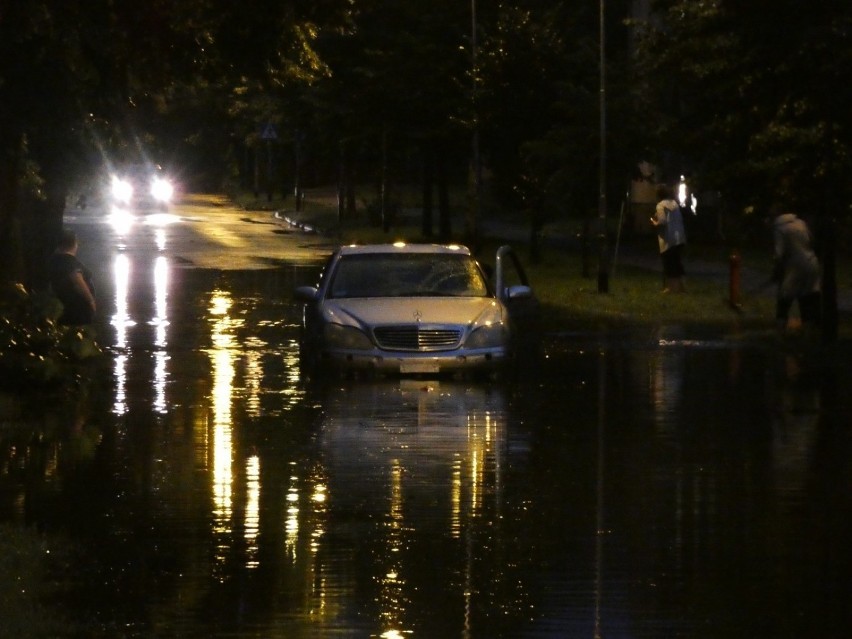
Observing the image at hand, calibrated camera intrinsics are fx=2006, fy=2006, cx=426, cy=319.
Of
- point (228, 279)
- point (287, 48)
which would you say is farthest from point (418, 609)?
point (228, 279)

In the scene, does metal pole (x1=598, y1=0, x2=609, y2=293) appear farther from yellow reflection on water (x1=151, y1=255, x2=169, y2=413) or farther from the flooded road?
the flooded road

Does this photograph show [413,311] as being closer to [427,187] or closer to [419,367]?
[419,367]

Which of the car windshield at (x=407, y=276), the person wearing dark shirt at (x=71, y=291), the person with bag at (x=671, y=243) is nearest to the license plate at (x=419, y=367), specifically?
the car windshield at (x=407, y=276)

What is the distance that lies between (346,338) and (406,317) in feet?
2.00

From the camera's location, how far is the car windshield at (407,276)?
20.4 meters

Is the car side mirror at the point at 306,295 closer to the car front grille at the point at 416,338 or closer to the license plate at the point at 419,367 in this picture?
the car front grille at the point at 416,338

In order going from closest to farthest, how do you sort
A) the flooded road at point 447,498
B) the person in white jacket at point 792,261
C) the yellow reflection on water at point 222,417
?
the flooded road at point 447,498 < the yellow reflection on water at point 222,417 < the person in white jacket at point 792,261

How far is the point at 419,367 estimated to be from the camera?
62.5 feet

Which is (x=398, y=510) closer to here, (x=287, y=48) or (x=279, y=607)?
(x=279, y=607)

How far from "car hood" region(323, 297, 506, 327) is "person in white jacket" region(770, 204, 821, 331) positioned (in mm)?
5223

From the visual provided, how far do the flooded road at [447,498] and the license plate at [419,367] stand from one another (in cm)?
23

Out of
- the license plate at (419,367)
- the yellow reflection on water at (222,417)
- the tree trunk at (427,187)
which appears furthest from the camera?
the tree trunk at (427,187)

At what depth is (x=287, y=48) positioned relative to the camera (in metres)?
24.9

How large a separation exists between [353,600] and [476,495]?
11.0 feet
